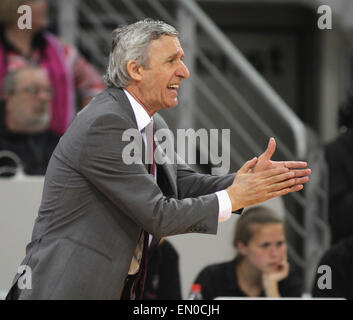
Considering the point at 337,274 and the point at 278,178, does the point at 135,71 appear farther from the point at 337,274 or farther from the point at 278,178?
the point at 337,274

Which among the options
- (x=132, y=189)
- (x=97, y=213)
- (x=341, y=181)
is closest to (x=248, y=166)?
(x=132, y=189)

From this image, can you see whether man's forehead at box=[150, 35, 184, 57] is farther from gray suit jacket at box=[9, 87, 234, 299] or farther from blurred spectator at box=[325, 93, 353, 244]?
blurred spectator at box=[325, 93, 353, 244]

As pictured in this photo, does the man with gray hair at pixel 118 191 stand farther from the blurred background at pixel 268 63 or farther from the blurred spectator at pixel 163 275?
the blurred background at pixel 268 63

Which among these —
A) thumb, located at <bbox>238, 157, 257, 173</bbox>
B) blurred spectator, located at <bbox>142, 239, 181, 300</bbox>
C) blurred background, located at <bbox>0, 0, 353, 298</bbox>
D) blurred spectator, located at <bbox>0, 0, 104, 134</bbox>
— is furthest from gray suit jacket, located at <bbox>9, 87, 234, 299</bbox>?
blurred background, located at <bbox>0, 0, 353, 298</bbox>

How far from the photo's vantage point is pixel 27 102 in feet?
12.0

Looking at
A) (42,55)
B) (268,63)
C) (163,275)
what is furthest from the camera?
(268,63)

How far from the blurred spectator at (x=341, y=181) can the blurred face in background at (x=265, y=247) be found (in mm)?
440

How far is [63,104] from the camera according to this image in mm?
3852

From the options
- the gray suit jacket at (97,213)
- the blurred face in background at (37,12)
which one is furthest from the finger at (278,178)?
the blurred face in background at (37,12)

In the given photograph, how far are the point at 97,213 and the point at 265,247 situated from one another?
1.39 m

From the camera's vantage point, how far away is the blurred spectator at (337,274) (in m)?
2.98

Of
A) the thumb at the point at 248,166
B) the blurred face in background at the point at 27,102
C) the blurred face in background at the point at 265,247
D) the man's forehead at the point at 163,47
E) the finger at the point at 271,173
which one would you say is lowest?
the blurred face in background at the point at 265,247

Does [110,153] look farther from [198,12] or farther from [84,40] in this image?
[84,40]
